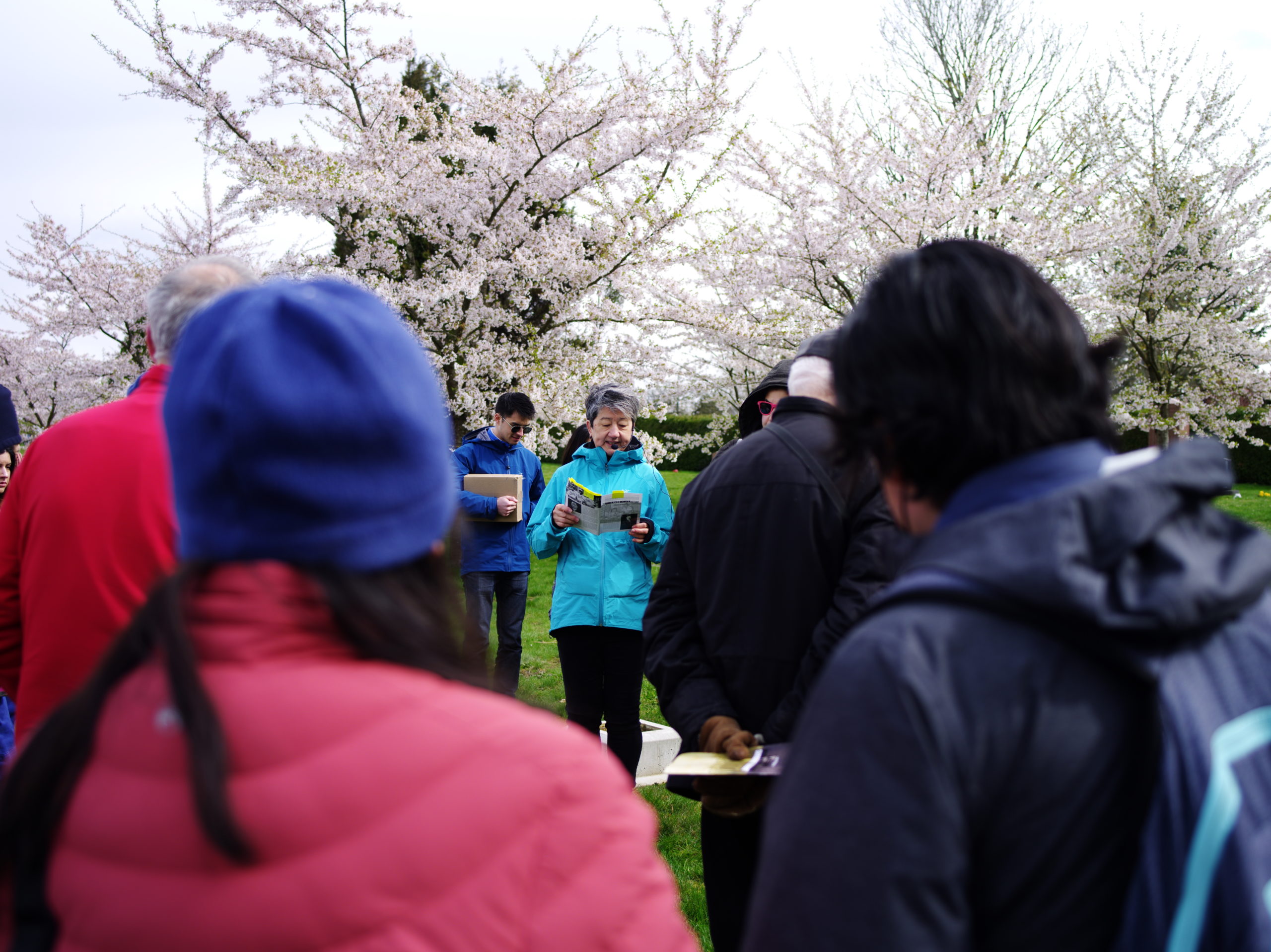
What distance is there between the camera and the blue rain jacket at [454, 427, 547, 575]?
5664 millimetres

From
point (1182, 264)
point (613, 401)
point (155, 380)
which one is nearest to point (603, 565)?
point (613, 401)

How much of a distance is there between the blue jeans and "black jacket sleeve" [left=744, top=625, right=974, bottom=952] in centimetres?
489

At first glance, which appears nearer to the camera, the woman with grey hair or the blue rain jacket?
the woman with grey hair

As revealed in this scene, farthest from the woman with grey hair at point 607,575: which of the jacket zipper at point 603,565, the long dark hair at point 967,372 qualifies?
the long dark hair at point 967,372

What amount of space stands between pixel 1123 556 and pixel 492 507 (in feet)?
16.3

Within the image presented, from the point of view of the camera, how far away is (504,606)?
5.91m

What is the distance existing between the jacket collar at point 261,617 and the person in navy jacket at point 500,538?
4.77 metres

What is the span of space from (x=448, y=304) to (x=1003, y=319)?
882cm

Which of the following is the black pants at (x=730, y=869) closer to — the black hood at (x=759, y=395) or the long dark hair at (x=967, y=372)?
the black hood at (x=759, y=395)

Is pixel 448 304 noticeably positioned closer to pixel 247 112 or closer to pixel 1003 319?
pixel 247 112

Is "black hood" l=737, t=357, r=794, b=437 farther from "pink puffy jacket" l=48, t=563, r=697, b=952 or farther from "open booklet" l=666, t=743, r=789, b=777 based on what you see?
"pink puffy jacket" l=48, t=563, r=697, b=952

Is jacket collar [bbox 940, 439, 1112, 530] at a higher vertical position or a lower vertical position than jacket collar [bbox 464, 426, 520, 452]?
higher

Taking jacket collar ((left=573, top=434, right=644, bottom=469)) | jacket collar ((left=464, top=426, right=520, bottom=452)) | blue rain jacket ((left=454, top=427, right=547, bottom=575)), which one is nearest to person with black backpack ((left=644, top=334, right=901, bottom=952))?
jacket collar ((left=573, top=434, right=644, bottom=469))

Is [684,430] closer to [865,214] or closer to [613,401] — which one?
[865,214]
